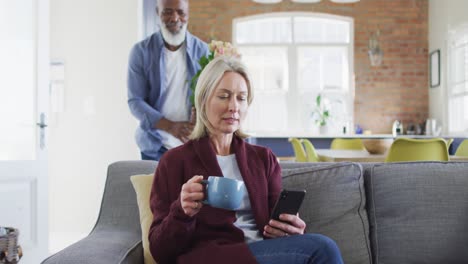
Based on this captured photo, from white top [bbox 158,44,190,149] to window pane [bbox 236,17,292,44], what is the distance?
4.97 meters

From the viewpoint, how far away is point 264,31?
817 cm

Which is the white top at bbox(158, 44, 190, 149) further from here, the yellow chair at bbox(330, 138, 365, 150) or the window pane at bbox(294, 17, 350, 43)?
the window pane at bbox(294, 17, 350, 43)

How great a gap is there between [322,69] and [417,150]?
4829 millimetres

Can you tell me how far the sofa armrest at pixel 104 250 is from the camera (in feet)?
5.13

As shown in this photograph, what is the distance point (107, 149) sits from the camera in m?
4.99

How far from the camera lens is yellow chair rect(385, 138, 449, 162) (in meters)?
3.47

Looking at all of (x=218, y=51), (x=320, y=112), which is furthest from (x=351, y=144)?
(x=218, y=51)

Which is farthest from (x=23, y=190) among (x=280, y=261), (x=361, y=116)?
(x=361, y=116)

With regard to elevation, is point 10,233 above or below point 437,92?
below

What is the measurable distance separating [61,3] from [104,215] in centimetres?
362

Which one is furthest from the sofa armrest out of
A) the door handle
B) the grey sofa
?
the door handle

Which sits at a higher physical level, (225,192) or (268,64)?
(268,64)

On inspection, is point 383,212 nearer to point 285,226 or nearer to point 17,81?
point 285,226

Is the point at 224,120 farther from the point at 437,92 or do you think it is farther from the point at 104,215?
the point at 437,92
